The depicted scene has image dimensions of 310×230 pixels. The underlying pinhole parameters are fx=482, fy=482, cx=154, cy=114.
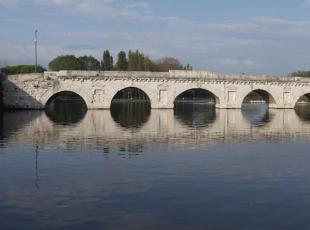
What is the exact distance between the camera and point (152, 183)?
13797 mm

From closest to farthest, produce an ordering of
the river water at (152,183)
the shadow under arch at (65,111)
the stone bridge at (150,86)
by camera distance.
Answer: the river water at (152,183), the shadow under arch at (65,111), the stone bridge at (150,86)

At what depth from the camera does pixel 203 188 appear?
13.2 meters

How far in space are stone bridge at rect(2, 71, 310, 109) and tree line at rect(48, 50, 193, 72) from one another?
3431 cm

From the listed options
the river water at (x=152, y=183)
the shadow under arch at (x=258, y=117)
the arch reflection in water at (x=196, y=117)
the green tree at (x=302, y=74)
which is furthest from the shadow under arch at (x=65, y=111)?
the green tree at (x=302, y=74)

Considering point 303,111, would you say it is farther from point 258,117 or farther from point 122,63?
point 122,63

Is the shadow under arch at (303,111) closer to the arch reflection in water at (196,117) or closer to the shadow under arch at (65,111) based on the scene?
the arch reflection in water at (196,117)

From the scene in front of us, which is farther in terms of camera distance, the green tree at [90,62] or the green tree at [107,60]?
the green tree at [90,62]

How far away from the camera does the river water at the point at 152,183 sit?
10430 millimetres

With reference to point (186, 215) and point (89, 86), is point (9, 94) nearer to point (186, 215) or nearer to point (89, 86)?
point (89, 86)

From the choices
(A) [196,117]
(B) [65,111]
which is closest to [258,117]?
(A) [196,117]

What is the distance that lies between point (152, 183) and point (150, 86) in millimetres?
41565

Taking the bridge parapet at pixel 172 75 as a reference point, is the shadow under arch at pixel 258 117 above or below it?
below

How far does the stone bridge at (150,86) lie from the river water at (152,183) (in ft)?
90.4

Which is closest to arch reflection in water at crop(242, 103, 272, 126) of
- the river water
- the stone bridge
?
the stone bridge
